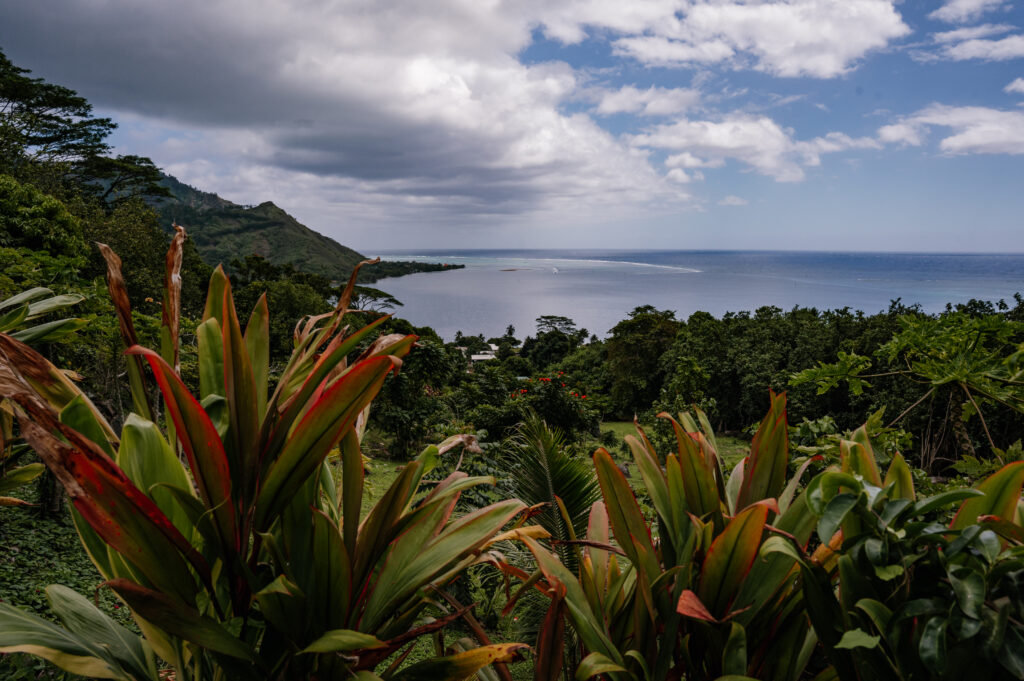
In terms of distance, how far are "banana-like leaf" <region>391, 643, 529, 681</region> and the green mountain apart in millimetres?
55638

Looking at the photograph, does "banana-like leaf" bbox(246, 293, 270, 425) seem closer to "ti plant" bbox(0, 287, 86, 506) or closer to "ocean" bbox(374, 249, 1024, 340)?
"ti plant" bbox(0, 287, 86, 506)

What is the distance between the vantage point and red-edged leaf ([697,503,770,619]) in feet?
3.33

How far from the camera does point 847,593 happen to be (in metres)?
0.92

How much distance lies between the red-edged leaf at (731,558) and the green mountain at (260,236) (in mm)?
55746

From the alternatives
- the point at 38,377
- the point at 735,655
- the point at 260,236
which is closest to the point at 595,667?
the point at 735,655

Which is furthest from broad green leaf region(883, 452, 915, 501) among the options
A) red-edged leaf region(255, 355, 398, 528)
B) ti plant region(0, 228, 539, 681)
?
red-edged leaf region(255, 355, 398, 528)

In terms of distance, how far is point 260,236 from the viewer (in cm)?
6650

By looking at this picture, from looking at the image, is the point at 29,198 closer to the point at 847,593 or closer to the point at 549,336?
the point at 847,593

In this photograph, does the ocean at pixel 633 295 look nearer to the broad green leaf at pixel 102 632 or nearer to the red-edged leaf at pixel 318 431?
the broad green leaf at pixel 102 632

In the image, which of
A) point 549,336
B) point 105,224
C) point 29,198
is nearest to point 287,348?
point 105,224

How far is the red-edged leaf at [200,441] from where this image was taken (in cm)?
82

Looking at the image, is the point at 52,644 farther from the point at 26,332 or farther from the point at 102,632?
the point at 26,332

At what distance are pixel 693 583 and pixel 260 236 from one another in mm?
73235

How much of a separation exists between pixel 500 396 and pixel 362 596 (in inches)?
332
